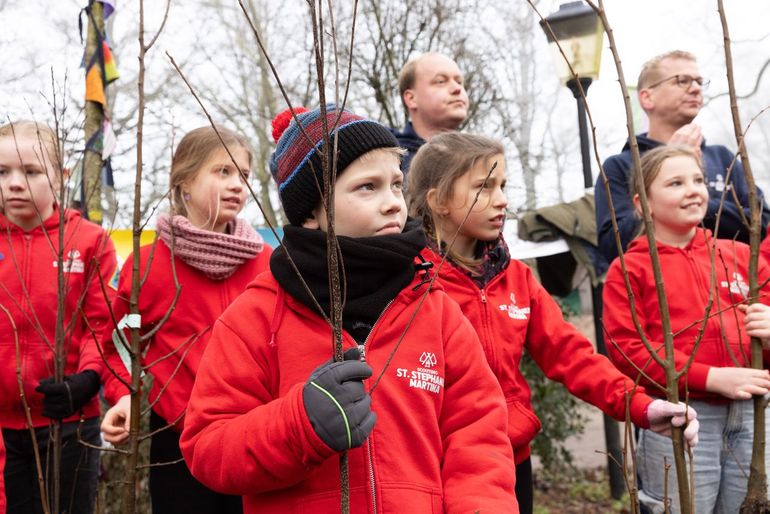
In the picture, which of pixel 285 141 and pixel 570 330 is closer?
pixel 285 141

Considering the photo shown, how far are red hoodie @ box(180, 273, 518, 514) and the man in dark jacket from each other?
84.2 inches

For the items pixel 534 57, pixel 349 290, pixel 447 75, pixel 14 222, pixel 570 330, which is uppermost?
pixel 534 57

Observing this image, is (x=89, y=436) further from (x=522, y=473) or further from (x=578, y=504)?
(x=578, y=504)

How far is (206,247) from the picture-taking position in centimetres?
299

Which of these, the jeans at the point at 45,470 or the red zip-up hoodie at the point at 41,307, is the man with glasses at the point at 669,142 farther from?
the jeans at the point at 45,470

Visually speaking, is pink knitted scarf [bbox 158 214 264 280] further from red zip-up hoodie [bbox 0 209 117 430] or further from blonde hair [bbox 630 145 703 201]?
blonde hair [bbox 630 145 703 201]

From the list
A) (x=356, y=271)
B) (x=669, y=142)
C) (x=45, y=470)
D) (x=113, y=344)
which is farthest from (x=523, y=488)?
(x=45, y=470)

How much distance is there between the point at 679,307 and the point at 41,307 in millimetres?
2790

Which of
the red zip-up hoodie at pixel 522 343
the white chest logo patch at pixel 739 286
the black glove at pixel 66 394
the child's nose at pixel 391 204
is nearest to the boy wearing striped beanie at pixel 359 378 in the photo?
the child's nose at pixel 391 204

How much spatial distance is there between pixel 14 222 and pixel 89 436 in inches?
41.0

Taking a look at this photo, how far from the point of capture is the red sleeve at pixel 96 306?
10.2 feet

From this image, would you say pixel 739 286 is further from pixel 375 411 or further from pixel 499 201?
pixel 375 411

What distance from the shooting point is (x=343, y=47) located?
8352 mm

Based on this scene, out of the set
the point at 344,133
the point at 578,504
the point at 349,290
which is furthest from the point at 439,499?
the point at 578,504
